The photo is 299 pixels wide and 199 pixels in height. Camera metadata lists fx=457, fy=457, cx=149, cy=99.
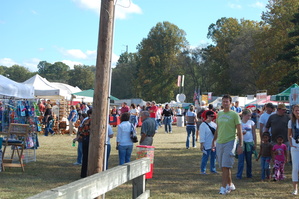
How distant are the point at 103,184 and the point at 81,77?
375 ft

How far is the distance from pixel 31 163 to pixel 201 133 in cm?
531

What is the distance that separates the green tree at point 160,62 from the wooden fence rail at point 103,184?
61.4 metres

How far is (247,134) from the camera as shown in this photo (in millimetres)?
10875

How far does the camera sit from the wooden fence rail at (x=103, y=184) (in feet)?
11.1

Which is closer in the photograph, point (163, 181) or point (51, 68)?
point (163, 181)

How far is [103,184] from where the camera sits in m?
4.37

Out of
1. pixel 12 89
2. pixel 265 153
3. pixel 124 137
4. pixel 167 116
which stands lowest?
pixel 265 153

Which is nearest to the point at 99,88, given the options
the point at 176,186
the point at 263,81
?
the point at 176,186

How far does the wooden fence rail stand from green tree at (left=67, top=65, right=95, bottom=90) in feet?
355

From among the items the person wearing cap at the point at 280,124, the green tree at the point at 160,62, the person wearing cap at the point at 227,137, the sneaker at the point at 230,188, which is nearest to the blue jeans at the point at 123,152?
the person wearing cap at the point at 227,137

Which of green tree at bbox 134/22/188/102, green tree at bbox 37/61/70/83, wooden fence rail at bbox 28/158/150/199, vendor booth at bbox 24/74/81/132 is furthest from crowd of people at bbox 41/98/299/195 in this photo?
green tree at bbox 37/61/70/83

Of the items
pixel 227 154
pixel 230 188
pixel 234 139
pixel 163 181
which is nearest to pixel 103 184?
pixel 227 154

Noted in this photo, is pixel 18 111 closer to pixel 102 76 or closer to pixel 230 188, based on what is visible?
pixel 230 188

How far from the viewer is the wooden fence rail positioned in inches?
134
